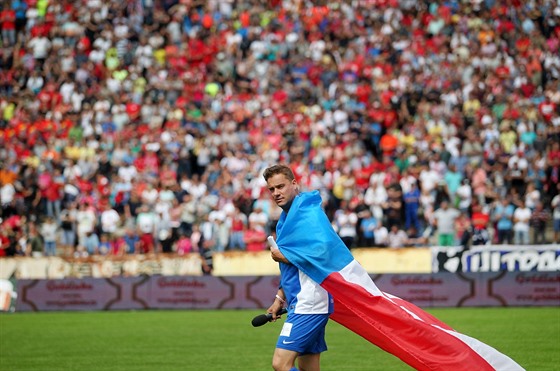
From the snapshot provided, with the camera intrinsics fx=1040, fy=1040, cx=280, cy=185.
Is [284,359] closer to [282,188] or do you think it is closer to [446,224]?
[282,188]

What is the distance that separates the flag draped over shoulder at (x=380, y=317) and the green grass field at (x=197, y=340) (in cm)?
455

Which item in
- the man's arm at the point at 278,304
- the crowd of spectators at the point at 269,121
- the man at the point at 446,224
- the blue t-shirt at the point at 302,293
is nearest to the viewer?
the blue t-shirt at the point at 302,293

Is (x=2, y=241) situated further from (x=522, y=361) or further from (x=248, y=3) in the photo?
(x=522, y=361)

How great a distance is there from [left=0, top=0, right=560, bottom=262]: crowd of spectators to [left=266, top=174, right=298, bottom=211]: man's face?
52.2 ft

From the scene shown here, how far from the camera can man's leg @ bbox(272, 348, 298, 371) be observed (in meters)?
8.27

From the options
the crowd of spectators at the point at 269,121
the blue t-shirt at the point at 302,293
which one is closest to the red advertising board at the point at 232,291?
the crowd of spectators at the point at 269,121

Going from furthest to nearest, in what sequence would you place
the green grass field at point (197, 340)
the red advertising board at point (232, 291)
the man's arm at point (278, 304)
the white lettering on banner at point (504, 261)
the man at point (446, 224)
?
the man at point (446, 224), the white lettering on banner at point (504, 261), the red advertising board at point (232, 291), the green grass field at point (197, 340), the man's arm at point (278, 304)

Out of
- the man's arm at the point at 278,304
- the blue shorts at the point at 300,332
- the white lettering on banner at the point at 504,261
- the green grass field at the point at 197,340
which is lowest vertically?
the green grass field at the point at 197,340

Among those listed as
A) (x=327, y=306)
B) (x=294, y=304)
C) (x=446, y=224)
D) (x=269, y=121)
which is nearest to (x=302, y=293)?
(x=294, y=304)

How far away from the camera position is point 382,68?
2923 cm

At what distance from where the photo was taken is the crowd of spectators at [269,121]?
25.1 metres

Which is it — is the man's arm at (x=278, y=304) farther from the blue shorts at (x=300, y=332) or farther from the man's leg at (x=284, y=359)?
the man's leg at (x=284, y=359)

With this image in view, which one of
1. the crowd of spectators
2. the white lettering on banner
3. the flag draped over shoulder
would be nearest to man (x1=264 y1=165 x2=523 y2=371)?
the flag draped over shoulder

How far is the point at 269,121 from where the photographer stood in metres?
28.6
